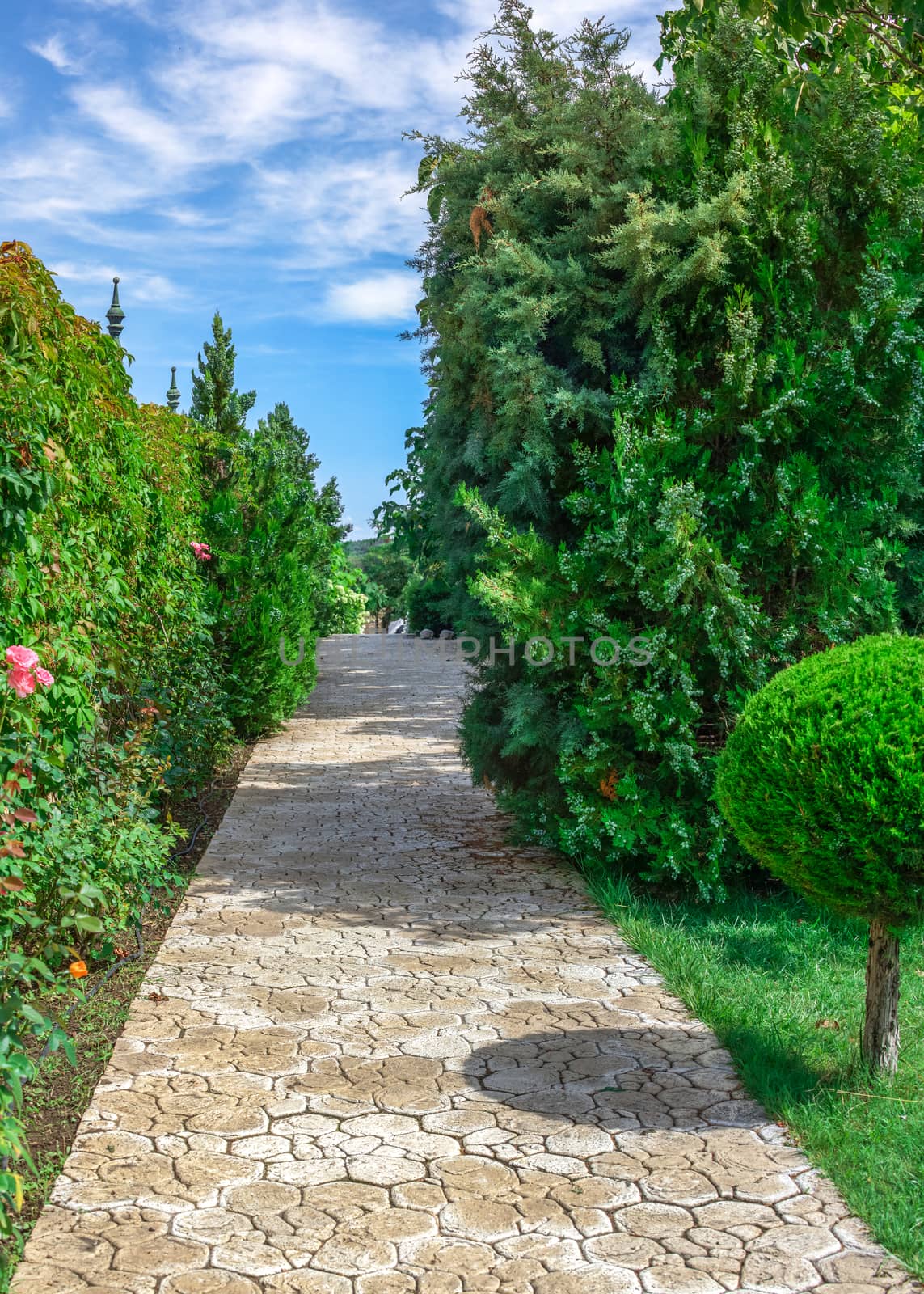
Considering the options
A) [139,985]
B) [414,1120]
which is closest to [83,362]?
[139,985]

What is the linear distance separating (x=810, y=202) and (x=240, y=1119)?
600 cm

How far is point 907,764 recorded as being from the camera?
Answer: 11.5 ft

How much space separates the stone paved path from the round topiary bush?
79cm

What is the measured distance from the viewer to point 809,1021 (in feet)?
15.1

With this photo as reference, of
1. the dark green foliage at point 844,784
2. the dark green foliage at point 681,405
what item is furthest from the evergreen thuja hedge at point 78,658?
the dark green foliage at point 844,784

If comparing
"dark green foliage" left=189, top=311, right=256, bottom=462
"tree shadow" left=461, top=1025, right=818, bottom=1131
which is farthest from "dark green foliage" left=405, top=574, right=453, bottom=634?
"tree shadow" left=461, top=1025, right=818, bottom=1131

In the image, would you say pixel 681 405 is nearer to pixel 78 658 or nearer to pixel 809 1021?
pixel 809 1021

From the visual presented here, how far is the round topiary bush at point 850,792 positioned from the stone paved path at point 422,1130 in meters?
0.79

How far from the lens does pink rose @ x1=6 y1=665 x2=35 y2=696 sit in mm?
3689

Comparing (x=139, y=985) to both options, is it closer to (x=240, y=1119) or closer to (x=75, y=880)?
(x=75, y=880)

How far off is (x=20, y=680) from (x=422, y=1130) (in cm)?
201

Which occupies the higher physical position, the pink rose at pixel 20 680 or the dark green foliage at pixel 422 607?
the dark green foliage at pixel 422 607

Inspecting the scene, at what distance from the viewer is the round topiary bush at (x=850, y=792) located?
3523 millimetres

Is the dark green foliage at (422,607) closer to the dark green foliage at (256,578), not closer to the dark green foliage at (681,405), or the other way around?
the dark green foliage at (256,578)
